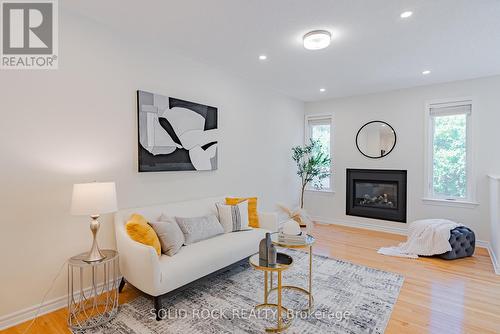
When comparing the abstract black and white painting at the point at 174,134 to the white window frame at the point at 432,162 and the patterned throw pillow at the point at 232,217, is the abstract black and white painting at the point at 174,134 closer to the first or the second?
the patterned throw pillow at the point at 232,217

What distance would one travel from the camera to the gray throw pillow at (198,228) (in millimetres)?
2860

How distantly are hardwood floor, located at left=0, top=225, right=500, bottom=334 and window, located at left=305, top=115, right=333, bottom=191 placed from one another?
1725mm

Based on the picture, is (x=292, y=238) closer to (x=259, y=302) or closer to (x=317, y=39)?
(x=259, y=302)

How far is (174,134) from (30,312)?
217 cm

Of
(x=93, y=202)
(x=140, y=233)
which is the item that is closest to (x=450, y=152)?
(x=140, y=233)

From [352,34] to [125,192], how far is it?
9.88 feet

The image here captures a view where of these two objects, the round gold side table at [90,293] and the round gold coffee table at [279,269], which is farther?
the round gold side table at [90,293]

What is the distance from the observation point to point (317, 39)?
2832 mm

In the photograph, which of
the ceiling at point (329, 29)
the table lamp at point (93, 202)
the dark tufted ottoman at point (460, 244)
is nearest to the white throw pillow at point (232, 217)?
the table lamp at point (93, 202)

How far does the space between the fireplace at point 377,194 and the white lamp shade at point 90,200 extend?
4667 mm

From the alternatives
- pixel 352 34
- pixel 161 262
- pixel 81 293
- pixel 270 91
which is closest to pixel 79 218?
pixel 81 293

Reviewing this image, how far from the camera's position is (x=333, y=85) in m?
4.79

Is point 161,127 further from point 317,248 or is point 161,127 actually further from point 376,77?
point 376,77

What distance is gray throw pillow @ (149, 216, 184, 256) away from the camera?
101 inches
